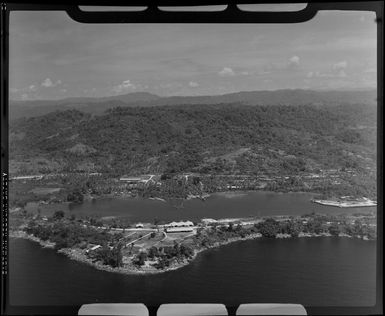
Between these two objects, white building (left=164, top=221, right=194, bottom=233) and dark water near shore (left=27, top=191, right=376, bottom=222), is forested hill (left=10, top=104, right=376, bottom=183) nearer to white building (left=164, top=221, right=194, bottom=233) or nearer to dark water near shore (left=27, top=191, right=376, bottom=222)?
dark water near shore (left=27, top=191, right=376, bottom=222)

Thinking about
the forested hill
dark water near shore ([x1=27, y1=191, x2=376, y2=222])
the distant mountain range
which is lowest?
dark water near shore ([x1=27, y1=191, x2=376, y2=222])

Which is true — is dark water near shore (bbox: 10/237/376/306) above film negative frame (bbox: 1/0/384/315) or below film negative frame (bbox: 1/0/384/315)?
below

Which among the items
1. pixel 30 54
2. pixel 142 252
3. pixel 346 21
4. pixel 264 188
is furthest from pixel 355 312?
pixel 30 54

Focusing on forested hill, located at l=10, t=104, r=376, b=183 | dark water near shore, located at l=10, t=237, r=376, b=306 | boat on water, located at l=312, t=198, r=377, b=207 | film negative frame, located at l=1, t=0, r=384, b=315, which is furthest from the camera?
forested hill, located at l=10, t=104, r=376, b=183

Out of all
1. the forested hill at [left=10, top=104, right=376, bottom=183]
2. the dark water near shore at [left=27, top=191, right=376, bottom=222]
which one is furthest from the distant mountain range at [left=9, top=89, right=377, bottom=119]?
the dark water near shore at [left=27, top=191, right=376, bottom=222]

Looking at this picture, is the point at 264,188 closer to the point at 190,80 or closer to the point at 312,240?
the point at 312,240

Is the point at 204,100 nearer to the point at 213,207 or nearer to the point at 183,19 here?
the point at 213,207

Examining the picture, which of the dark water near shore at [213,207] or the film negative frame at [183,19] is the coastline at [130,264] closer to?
the dark water near shore at [213,207]
